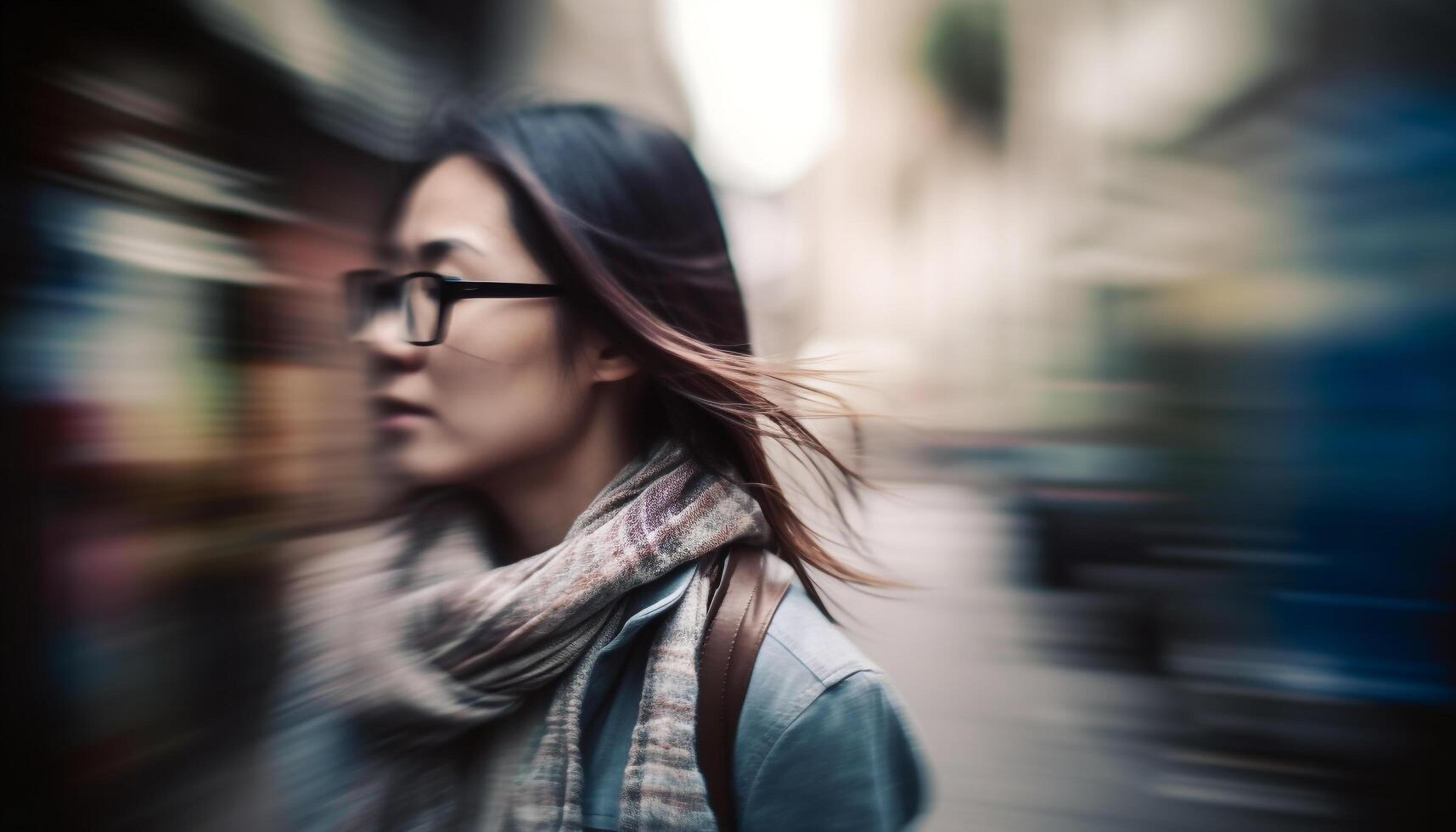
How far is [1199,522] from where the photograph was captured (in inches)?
69.5

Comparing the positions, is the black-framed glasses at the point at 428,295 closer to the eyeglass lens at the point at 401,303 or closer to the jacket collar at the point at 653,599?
the eyeglass lens at the point at 401,303

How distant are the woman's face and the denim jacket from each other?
315mm

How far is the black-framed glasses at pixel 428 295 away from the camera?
0.96 m

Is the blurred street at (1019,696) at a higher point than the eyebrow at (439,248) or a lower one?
lower

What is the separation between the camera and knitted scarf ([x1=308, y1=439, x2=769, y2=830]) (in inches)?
34.8

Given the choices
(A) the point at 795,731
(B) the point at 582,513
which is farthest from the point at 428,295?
(A) the point at 795,731

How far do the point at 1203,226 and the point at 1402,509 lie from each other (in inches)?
31.5

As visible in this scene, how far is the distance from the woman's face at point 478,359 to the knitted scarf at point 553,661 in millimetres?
163

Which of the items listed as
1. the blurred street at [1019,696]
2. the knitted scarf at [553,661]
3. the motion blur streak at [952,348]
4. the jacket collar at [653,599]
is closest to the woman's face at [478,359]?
the knitted scarf at [553,661]

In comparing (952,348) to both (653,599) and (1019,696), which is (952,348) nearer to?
(1019,696)

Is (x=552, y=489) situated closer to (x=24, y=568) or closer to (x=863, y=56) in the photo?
(x=24, y=568)

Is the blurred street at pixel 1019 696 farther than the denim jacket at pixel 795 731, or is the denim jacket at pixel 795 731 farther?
the blurred street at pixel 1019 696

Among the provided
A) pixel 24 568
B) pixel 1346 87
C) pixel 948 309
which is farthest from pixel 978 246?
pixel 24 568

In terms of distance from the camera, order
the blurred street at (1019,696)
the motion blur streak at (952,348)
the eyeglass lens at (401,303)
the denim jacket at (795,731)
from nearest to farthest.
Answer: the denim jacket at (795,731) < the eyeglass lens at (401,303) < the motion blur streak at (952,348) < the blurred street at (1019,696)
